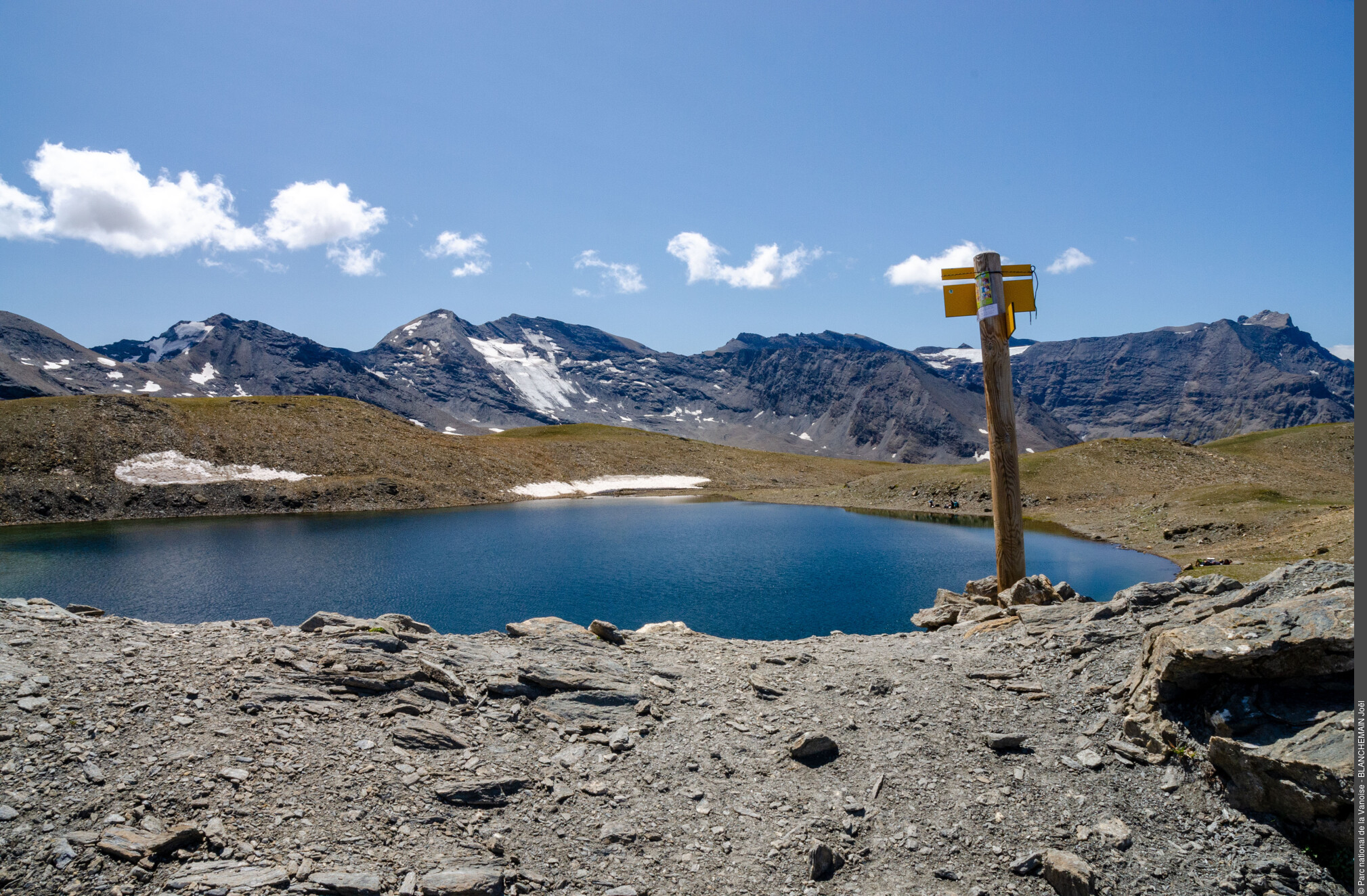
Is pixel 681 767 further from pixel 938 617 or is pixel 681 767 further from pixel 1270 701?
pixel 938 617

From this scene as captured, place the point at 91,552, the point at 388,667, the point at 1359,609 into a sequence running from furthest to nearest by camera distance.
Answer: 1. the point at 91,552
2. the point at 388,667
3. the point at 1359,609

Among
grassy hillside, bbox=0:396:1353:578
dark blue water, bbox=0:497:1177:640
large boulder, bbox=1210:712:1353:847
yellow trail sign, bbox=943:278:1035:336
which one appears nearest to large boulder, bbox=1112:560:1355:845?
large boulder, bbox=1210:712:1353:847

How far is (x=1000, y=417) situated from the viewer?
14156 mm

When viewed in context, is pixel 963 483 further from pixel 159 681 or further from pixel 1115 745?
pixel 159 681

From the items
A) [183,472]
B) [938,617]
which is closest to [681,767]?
[938,617]

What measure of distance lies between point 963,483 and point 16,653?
6662 centimetres

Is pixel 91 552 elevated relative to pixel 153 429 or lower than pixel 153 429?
lower

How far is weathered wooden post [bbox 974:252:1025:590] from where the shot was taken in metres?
13.2

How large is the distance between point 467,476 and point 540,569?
5281cm

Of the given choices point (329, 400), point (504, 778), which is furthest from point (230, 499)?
point (504, 778)

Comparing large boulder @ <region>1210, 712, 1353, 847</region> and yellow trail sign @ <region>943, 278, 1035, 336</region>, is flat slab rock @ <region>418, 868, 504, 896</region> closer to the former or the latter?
large boulder @ <region>1210, 712, 1353, 847</region>

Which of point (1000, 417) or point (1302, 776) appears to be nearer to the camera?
point (1302, 776)

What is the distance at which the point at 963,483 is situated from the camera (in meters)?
Result: 64.9

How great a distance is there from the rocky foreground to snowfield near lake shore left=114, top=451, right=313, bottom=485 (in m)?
66.6
